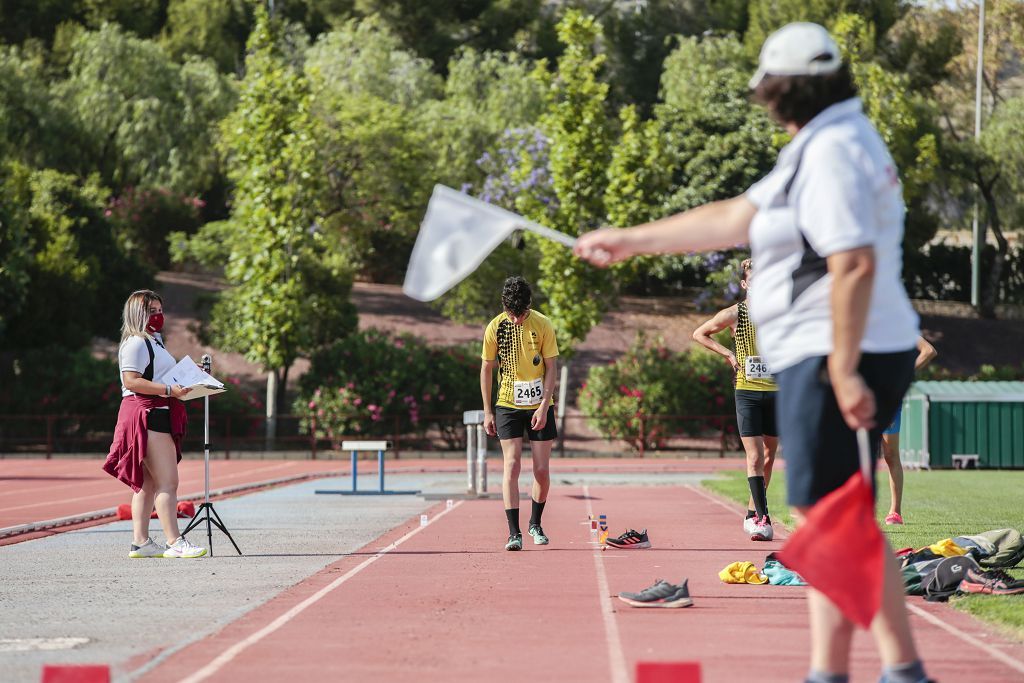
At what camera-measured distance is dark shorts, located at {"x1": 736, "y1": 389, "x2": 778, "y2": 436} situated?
37.8 feet

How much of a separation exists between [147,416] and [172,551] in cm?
114

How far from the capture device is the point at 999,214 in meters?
54.5

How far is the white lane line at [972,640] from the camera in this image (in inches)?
246

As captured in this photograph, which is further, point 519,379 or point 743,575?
point 519,379

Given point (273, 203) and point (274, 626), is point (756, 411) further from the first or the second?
point (273, 203)

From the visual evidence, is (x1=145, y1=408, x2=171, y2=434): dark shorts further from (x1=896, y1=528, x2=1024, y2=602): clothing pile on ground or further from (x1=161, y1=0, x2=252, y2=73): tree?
(x1=161, y1=0, x2=252, y2=73): tree

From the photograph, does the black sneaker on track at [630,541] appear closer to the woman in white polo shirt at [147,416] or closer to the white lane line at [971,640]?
the woman in white polo shirt at [147,416]

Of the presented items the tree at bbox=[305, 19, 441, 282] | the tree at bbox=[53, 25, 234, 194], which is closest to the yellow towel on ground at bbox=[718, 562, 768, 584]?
the tree at bbox=[305, 19, 441, 282]

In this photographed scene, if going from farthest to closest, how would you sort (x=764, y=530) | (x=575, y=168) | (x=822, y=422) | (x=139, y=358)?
(x=575, y=168) → (x=764, y=530) → (x=139, y=358) → (x=822, y=422)

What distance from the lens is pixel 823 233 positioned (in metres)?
4.20

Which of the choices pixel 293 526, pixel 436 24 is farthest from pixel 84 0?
pixel 293 526

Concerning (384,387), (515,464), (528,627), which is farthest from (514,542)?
(384,387)

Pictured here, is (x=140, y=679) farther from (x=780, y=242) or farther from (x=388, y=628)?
(x=780, y=242)

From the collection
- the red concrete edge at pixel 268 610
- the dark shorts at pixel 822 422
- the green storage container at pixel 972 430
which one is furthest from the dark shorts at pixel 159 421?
the green storage container at pixel 972 430
